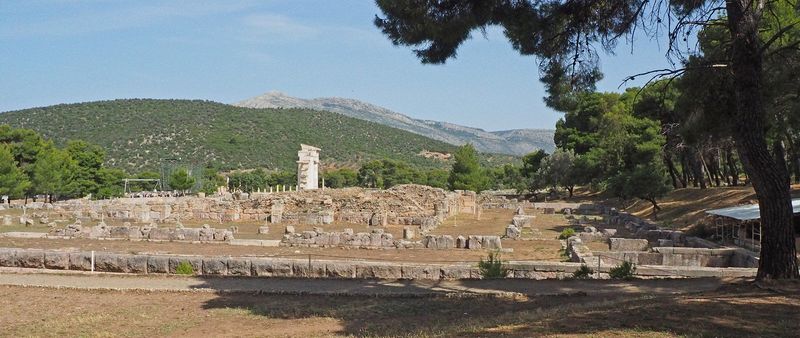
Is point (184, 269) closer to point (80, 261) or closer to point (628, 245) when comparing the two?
point (80, 261)

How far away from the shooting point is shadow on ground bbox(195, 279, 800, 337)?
27.2ft

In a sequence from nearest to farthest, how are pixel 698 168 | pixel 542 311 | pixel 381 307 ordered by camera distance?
pixel 542 311, pixel 381 307, pixel 698 168

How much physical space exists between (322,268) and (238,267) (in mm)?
2012

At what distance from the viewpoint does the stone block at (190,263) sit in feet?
54.0

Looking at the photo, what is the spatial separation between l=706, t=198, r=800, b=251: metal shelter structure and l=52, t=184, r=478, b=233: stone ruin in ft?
50.4

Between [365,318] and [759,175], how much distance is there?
21.9 feet

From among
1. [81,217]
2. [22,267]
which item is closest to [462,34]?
[22,267]

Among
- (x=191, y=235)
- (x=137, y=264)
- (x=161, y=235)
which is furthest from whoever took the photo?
(x=161, y=235)

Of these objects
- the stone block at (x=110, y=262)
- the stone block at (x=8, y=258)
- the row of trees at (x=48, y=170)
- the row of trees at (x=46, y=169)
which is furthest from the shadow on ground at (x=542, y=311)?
the row of trees at (x=48, y=170)

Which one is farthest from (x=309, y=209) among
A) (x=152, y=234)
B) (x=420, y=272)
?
(x=420, y=272)

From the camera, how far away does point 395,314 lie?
457 inches

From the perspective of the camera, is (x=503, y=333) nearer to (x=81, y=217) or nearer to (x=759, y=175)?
(x=759, y=175)

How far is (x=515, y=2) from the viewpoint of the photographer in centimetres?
1161

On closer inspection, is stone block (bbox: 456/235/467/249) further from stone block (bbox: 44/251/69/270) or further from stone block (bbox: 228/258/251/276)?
stone block (bbox: 44/251/69/270)
